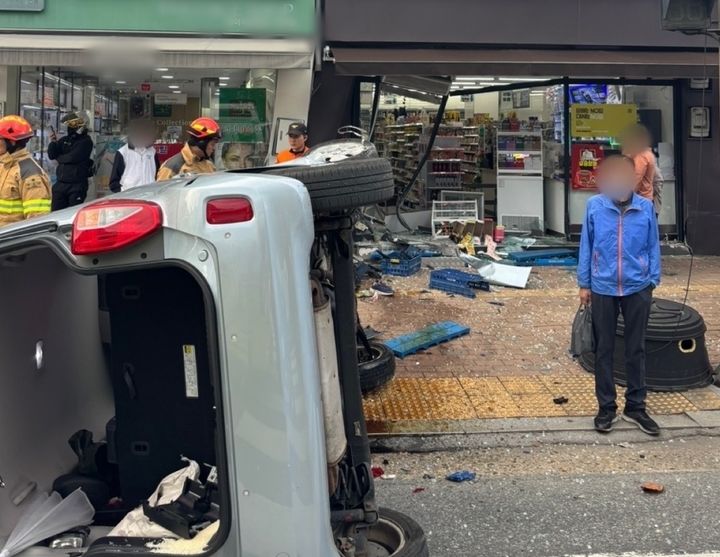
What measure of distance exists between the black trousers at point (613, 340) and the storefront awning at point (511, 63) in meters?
5.56

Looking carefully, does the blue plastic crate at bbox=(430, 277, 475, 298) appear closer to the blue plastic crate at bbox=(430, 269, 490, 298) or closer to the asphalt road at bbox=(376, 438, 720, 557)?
the blue plastic crate at bbox=(430, 269, 490, 298)

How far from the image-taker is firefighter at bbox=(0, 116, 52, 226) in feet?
21.7

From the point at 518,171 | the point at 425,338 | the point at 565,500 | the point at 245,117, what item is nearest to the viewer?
the point at 565,500

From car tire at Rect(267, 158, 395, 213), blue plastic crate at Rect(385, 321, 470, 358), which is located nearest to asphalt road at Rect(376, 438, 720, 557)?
blue plastic crate at Rect(385, 321, 470, 358)

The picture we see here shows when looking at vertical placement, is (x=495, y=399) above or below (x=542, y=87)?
below

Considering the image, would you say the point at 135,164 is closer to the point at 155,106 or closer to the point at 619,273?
the point at 155,106

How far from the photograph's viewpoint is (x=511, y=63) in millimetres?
10359

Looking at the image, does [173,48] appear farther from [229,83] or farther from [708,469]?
[708,469]

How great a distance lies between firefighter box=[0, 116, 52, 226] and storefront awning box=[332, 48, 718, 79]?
472cm

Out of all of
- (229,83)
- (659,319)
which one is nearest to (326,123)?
(229,83)

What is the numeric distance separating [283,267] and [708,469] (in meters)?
4.17

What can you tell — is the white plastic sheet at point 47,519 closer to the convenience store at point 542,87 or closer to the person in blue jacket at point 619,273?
the person in blue jacket at point 619,273

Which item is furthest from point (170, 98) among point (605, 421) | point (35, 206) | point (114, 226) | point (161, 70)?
point (114, 226)

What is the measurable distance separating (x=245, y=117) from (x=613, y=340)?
7.55m
